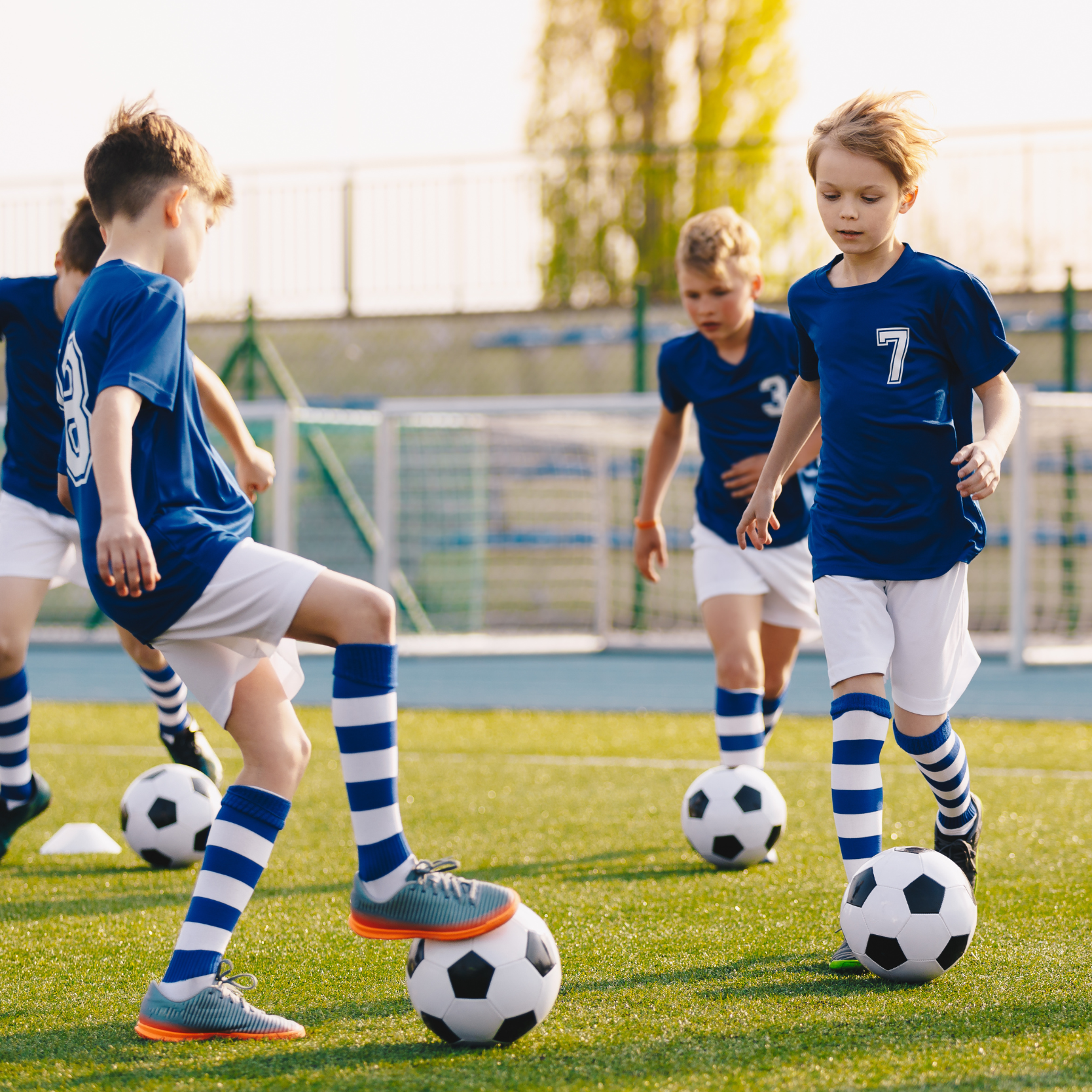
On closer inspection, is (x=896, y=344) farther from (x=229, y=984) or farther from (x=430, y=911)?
(x=229, y=984)

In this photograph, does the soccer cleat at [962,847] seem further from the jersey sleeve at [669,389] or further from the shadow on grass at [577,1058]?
the jersey sleeve at [669,389]

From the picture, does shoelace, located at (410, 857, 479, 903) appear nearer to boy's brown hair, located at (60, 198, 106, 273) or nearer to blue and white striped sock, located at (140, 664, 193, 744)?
blue and white striped sock, located at (140, 664, 193, 744)

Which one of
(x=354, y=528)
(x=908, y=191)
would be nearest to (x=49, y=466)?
(x=908, y=191)

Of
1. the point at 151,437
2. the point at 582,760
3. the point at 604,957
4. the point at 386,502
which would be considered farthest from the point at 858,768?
the point at 386,502

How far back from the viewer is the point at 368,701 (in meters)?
2.41

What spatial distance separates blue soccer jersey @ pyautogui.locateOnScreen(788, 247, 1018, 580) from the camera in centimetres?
296

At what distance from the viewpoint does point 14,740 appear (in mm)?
3982

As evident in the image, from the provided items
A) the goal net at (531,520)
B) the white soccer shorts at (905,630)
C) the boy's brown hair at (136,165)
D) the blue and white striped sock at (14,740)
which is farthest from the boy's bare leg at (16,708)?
the goal net at (531,520)

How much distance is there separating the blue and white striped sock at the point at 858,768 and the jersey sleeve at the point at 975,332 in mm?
757

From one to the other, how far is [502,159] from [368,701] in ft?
41.5

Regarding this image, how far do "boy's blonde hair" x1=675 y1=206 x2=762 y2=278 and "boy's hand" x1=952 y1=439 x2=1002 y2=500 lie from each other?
1429mm

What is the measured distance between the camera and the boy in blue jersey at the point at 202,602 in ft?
7.79

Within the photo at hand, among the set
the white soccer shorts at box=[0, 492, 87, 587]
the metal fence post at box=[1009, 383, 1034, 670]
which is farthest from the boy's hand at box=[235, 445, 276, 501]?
the metal fence post at box=[1009, 383, 1034, 670]

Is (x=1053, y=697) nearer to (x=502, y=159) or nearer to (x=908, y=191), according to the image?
(x=908, y=191)
